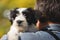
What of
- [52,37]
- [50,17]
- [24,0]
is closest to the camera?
[52,37]

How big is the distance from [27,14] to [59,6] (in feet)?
0.59

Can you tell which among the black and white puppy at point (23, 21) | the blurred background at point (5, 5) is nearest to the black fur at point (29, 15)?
the black and white puppy at point (23, 21)

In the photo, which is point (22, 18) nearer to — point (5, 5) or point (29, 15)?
point (29, 15)

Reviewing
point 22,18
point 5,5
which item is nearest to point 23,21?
point 22,18

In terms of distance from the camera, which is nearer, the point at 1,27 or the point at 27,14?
the point at 27,14

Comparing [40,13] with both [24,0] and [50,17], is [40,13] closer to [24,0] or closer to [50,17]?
[50,17]

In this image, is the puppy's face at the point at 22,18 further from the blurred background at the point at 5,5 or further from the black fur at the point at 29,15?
the blurred background at the point at 5,5

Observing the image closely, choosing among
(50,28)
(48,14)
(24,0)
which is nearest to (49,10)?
(48,14)

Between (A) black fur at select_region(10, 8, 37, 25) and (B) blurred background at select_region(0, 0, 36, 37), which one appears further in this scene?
(B) blurred background at select_region(0, 0, 36, 37)

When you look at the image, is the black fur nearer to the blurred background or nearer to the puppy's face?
the puppy's face

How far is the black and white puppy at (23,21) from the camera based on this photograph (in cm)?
90

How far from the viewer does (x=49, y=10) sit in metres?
0.89

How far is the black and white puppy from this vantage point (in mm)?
902

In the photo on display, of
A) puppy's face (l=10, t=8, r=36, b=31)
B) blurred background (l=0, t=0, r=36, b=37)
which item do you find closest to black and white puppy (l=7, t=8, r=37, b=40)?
puppy's face (l=10, t=8, r=36, b=31)
